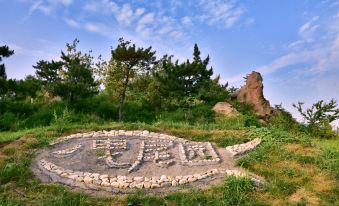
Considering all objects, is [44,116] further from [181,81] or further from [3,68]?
[181,81]

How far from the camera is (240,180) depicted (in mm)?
9266

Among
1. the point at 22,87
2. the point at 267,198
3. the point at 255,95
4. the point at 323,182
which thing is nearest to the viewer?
the point at 267,198

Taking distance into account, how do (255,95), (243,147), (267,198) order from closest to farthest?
(267,198) < (243,147) < (255,95)

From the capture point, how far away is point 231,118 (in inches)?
736

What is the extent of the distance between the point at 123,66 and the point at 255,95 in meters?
9.42

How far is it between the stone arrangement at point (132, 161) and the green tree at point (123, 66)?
9332 millimetres

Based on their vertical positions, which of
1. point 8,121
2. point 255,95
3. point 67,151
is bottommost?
point 67,151

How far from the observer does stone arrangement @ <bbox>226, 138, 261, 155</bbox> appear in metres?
11.7

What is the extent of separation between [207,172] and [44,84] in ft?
58.8

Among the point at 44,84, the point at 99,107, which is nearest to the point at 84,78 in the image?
the point at 99,107

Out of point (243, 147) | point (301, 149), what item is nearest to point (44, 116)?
point (243, 147)

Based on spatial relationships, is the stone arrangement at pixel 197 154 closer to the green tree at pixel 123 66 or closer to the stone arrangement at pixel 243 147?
the stone arrangement at pixel 243 147

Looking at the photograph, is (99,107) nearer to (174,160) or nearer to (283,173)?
(174,160)

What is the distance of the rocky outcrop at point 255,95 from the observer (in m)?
20.4
